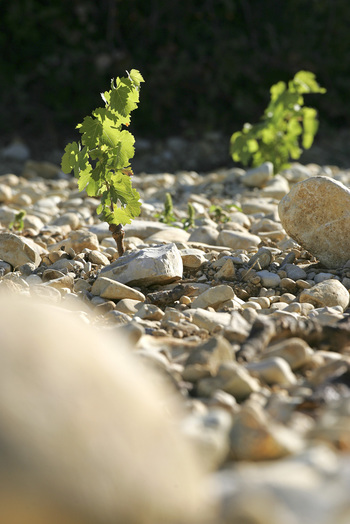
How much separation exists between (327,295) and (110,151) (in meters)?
1.17

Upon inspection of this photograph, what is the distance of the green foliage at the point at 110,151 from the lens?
10.0 ft

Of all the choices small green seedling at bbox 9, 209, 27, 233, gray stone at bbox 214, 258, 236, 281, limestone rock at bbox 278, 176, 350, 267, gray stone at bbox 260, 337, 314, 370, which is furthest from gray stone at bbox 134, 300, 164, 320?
small green seedling at bbox 9, 209, 27, 233

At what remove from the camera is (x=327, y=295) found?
2914 millimetres

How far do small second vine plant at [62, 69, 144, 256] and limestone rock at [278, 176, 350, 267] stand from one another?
0.80 meters

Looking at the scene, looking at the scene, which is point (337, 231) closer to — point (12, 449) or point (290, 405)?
point (290, 405)

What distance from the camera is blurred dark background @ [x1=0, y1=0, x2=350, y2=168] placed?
29.4ft

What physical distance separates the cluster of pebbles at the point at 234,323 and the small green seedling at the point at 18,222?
0.03 metres

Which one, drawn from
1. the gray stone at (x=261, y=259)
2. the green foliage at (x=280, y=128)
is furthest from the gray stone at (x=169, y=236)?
the green foliage at (x=280, y=128)

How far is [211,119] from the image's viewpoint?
9156mm

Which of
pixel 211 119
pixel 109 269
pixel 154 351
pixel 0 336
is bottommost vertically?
pixel 211 119

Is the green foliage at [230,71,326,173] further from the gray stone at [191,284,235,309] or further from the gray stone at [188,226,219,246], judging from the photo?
the gray stone at [191,284,235,309]

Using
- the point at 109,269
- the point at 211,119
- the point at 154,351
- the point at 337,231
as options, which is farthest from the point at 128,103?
the point at 211,119

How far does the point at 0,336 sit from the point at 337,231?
219 cm

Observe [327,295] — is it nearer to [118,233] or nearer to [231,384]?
[118,233]
